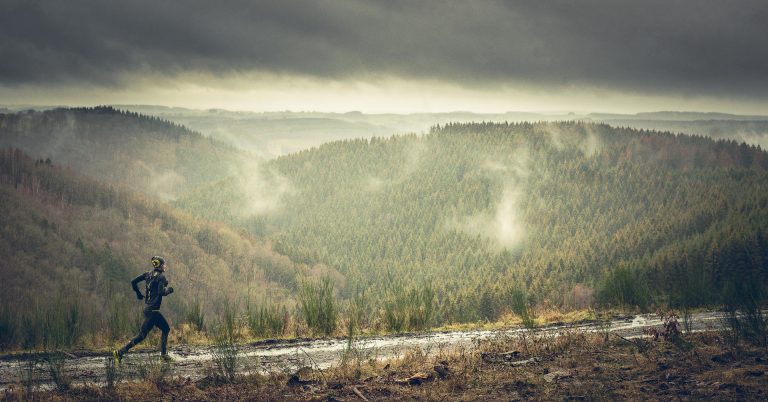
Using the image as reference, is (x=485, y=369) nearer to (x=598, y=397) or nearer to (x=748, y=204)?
(x=598, y=397)

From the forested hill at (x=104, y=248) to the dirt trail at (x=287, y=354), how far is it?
55799mm

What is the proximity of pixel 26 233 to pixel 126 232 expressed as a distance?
34674 mm

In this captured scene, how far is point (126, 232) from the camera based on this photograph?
156 meters

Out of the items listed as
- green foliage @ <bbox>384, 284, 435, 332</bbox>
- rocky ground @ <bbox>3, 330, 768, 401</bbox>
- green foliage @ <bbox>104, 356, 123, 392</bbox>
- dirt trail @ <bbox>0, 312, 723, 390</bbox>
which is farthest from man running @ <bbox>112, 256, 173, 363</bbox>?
green foliage @ <bbox>384, 284, 435, 332</bbox>

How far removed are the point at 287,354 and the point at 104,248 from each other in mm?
133153

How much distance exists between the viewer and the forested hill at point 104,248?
351ft

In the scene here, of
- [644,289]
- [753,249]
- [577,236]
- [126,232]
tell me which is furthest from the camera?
[577,236]

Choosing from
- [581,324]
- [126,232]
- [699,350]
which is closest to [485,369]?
[699,350]

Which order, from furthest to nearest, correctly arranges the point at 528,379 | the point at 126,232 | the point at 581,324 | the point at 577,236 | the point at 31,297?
the point at 577,236 → the point at 126,232 → the point at 31,297 → the point at 581,324 → the point at 528,379

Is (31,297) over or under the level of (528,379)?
under

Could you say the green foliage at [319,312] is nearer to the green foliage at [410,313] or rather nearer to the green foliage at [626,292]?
the green foliage at [410,313]

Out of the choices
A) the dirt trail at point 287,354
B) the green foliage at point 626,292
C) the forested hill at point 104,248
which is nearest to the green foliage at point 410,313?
the dirt trail at point 287,354

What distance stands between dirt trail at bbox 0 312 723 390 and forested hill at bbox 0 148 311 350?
183ft

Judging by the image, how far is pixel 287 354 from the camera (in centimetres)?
1612
